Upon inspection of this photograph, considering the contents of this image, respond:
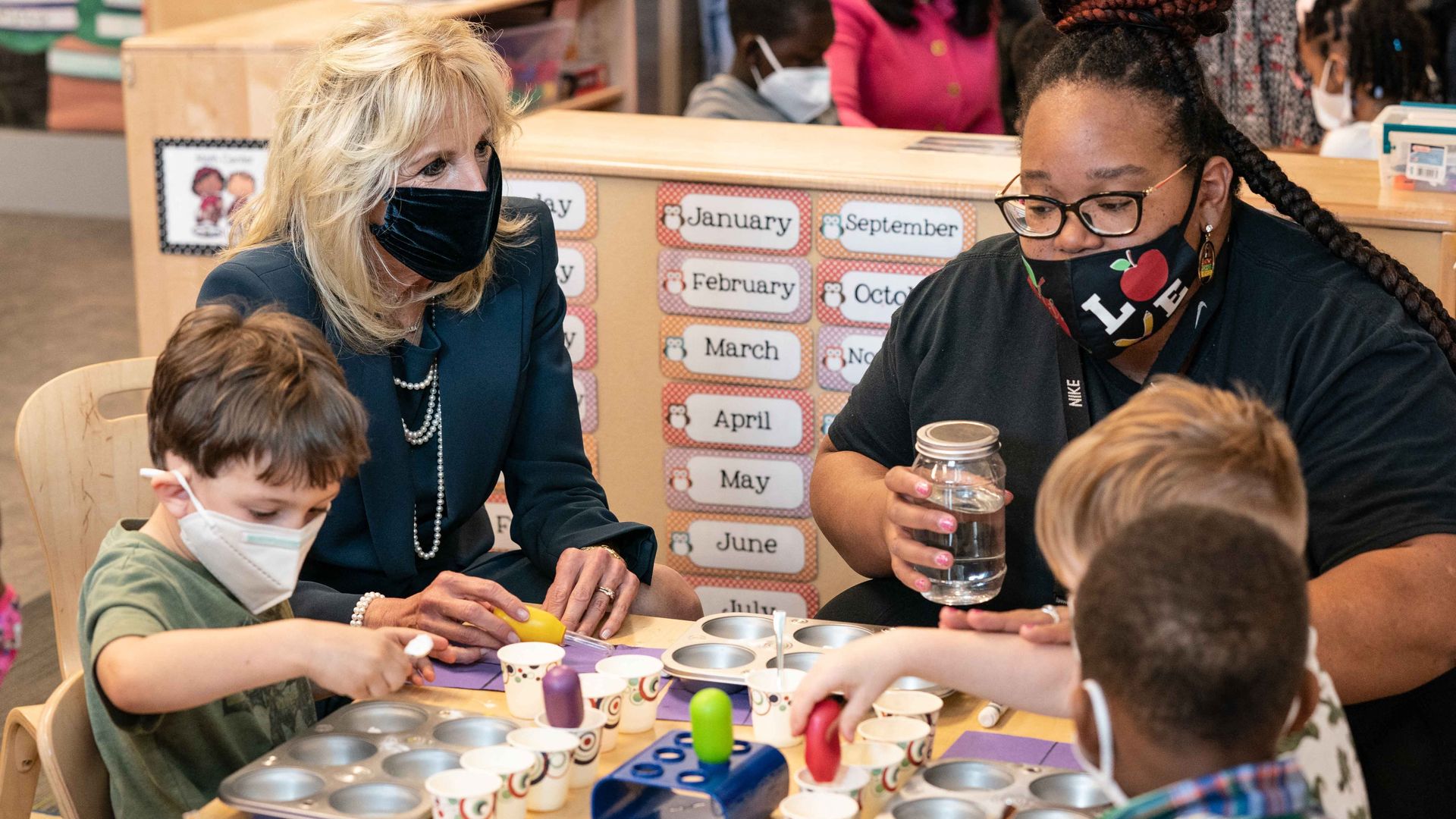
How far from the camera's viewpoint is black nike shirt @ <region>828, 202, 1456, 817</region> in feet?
6.49

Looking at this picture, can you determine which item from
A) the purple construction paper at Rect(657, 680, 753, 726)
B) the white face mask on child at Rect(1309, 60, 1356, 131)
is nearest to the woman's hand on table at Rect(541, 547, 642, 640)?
the purple construction paper at Rect(657, 680, 753, 726)

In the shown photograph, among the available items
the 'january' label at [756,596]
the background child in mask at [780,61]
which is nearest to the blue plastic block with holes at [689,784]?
the 'january' label at [756,596]

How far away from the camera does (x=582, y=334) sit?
3441 mm

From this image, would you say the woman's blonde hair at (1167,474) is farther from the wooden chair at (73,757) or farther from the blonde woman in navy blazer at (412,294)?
the wooden chair at (73,757)

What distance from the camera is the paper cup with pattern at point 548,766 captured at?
60.5 inches

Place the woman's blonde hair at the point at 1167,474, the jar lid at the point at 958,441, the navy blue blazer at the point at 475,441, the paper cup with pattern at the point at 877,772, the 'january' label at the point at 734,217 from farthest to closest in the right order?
the 'january' label at the point at 734,217
the navy blue blazer at the point at 475,441
the jar lid at the point at 958,441
the paper cup with pattern at the point at 877,772
the woman's blonde hair at the point at 1167,474

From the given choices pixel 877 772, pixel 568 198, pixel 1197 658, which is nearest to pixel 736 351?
pixel 568 198

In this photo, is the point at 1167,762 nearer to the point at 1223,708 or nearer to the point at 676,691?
the point at 1223,708

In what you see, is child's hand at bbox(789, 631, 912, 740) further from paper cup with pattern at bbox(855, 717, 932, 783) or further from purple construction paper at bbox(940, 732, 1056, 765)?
purple construction paper at bbox(940, 732, 1056, 765)

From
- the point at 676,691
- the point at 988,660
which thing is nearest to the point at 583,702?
the point at 676,691

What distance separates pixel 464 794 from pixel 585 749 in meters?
0.20

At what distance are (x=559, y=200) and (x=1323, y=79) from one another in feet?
8.89

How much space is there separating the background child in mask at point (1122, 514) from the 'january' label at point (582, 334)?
1.97 meters

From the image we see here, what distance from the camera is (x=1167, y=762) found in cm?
123
